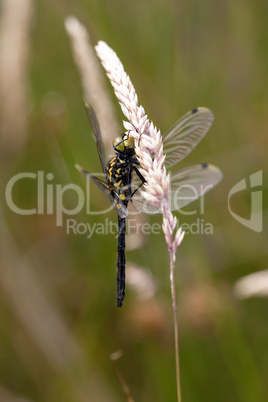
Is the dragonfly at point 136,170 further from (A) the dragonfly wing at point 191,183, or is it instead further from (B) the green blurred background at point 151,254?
(B) the green blurred background at point 151,254

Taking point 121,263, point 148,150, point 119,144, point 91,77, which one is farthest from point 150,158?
point 91,77

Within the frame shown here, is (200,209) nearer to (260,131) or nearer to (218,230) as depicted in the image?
Result: (218,230)

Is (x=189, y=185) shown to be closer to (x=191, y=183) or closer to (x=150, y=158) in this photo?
(x=191, y=183)

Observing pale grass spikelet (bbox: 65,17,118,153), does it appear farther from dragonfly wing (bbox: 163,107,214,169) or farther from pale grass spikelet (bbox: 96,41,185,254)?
pale grass spikelet (bbox: 96,41,185,254)

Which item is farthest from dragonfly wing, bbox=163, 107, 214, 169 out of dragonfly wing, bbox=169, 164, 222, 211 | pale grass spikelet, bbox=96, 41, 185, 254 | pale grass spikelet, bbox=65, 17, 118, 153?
pale grass spikelet, bbox=96, 41, 185, 254

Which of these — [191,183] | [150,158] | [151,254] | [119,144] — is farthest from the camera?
[151,254]

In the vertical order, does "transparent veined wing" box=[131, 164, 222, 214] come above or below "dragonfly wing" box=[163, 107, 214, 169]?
below

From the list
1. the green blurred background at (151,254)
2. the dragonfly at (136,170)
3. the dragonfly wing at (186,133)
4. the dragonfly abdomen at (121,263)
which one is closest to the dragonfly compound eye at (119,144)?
the dragonfly at (136,170)
